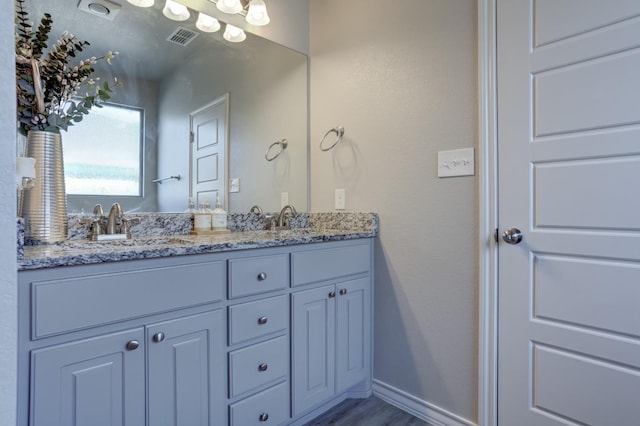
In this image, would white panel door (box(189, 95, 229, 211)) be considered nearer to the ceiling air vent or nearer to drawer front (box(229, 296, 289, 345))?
the ceiling air vent

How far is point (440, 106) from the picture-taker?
160 centimetres

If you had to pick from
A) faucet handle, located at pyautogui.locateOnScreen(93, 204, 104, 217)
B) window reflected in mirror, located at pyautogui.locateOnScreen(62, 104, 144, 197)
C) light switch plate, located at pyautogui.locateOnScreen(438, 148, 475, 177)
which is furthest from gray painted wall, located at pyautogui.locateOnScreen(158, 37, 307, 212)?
light switch plate, located at pyautogui.locateOnScreen(438, 148, 475, 177)

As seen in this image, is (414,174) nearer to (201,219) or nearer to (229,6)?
(201,219)

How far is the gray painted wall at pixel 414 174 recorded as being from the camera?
1526mm

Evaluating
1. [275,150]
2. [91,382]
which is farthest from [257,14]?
[91,382]

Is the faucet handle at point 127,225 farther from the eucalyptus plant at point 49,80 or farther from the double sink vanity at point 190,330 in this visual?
the eucalyptus plant at point 49,80

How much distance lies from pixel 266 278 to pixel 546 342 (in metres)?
1.10

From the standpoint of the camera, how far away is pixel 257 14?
6.27 ft

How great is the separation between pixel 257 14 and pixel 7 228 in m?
1.83

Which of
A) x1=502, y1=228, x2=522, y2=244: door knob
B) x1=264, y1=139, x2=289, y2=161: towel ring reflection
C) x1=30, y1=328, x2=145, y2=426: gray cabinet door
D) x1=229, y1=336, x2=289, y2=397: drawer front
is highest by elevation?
x1=264, y1=139, x2=289, y2=161: towel ring reflection

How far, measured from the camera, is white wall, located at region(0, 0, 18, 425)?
1.55 ft

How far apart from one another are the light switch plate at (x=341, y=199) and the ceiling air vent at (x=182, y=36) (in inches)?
44.2

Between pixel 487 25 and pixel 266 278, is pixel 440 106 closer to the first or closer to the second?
pixel 487 25

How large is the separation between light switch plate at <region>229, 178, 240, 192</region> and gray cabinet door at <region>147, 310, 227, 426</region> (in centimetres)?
86
